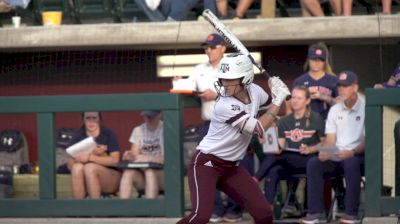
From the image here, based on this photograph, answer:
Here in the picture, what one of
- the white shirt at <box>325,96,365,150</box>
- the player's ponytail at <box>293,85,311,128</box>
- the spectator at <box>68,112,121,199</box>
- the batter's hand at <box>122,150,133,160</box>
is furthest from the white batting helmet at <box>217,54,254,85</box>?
the spectator at <box>68,112,121,199</box>

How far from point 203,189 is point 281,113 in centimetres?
304

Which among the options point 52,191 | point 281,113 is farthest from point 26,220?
point 281,113

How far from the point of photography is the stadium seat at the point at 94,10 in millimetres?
13929

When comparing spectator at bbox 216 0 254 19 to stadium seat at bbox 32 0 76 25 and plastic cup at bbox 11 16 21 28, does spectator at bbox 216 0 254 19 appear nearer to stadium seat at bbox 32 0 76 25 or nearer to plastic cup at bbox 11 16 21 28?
stadium seat at bbox 32 0 76 25

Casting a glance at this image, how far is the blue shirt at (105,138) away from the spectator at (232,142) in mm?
2255

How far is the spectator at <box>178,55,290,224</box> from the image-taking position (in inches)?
355

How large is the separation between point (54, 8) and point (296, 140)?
14.4 feet

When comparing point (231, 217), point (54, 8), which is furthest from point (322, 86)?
point (54, 8)

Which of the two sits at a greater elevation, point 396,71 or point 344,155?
point 396,71

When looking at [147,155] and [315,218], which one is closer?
[315,218]

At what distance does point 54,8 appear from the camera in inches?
554

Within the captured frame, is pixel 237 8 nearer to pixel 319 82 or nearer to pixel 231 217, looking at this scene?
pixel 319 82

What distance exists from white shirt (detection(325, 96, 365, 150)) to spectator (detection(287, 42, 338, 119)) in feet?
1.27

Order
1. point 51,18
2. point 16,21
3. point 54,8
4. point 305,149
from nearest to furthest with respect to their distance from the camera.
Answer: point 305,149 → point 51,18 → point 16,21 → point 54,8
